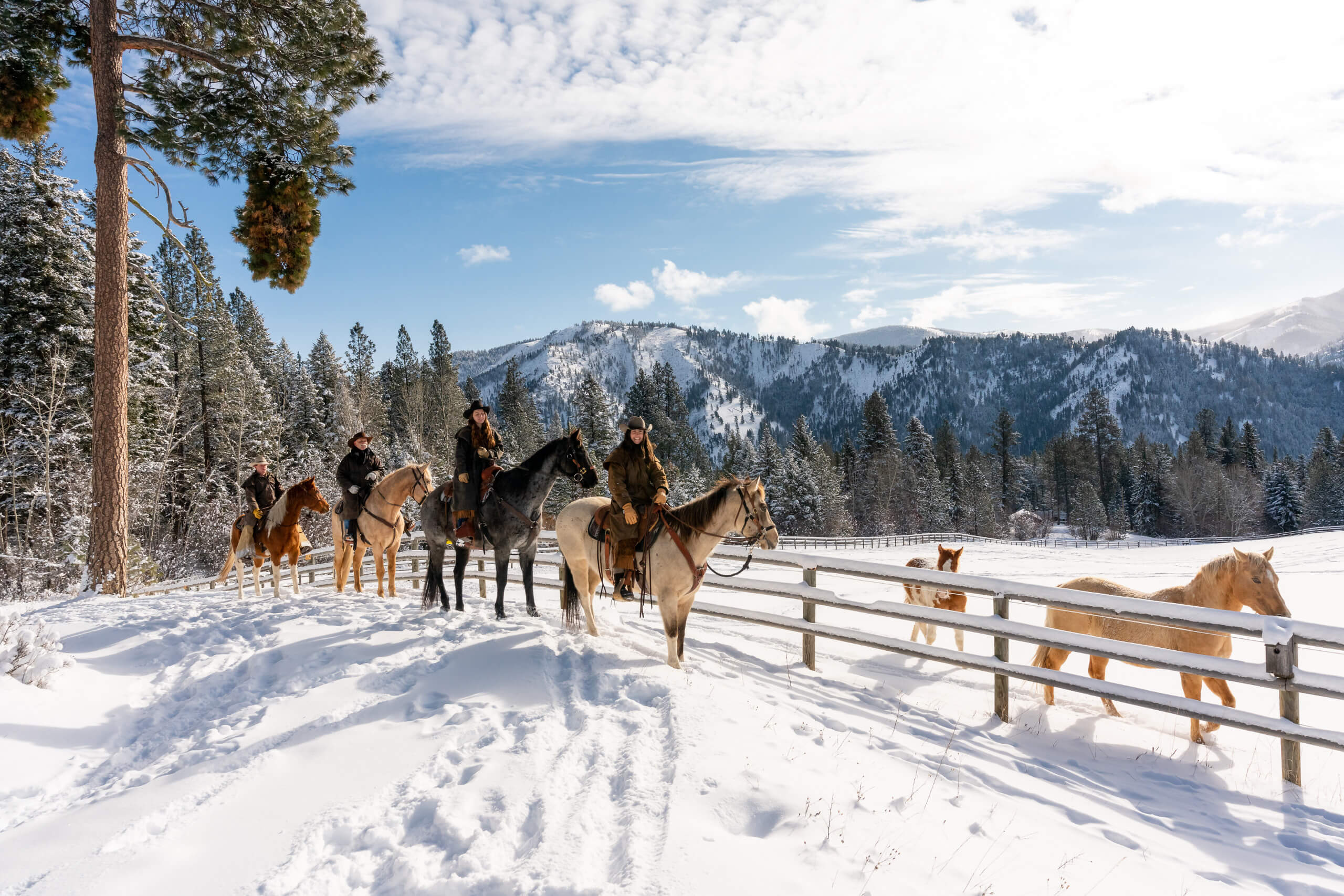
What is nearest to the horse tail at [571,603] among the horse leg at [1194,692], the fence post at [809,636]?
the fence post at [809,636]

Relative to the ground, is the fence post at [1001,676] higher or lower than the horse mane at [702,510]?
lower

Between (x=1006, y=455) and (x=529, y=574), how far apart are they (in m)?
77.5

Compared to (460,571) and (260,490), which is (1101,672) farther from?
(260,490)

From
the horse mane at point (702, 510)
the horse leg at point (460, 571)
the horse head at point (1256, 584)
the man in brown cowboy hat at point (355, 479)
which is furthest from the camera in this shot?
the man in brown cowboy hat at point (355, 479)

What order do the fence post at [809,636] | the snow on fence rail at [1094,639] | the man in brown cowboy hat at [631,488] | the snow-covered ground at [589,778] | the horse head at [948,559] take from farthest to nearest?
the horse head at [948,559] → the fence post at [809,636] → the man in brown cowboy hat at [631,488] → the snow on fence rail at [1094,639] → the snow-covered ground at [589,778]

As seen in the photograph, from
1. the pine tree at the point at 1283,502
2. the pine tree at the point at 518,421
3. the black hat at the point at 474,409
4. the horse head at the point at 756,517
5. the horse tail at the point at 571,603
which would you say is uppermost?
the pine tree at the point at 518,421

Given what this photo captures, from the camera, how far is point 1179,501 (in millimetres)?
70438

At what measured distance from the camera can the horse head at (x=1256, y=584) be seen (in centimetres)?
594

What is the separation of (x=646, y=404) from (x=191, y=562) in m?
36.3

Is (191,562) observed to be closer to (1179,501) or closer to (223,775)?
(223,775)

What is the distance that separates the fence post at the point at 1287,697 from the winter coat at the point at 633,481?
17.8 feet

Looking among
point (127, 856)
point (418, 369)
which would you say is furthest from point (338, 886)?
point (418, 369)

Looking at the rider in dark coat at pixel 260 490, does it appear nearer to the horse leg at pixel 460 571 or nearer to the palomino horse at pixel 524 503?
the horse leg at pixel 460 571

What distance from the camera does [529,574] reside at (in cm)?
886
